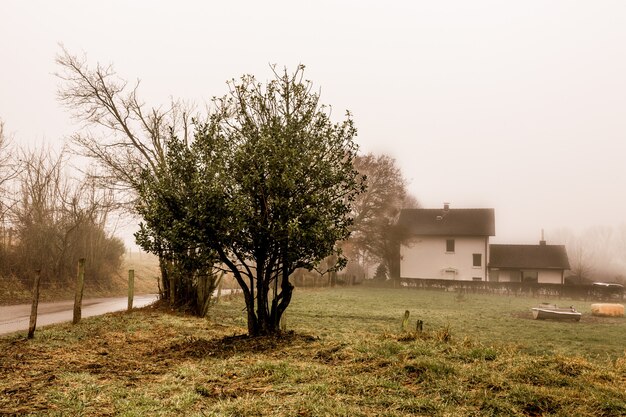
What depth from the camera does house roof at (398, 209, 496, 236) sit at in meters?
60.6

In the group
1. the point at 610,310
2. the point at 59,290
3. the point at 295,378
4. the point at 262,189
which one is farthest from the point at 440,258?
the point at 295,378

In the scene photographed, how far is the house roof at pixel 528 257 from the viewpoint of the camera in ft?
189

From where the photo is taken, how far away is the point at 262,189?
12.2 metres

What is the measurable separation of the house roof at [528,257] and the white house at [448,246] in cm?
192

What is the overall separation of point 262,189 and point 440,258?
172 feet

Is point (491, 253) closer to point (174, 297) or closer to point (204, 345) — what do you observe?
point (174, 297)

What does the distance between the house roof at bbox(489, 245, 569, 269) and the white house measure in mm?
1917

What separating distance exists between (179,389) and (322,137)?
24.3 ft

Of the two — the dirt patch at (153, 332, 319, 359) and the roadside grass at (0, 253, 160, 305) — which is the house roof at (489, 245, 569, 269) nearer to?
the roadside grass at (0, 253, 160, 305)

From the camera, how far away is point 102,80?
22969 mm

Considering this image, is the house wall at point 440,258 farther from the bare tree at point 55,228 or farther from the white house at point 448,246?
the bare tree at point 55,228

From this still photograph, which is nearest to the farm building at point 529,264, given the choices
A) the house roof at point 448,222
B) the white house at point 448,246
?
the white house at point 448,246

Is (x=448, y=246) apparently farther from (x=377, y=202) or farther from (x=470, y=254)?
(x=377, y=202)

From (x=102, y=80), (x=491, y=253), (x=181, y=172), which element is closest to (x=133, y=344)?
(x=181, y=172)
